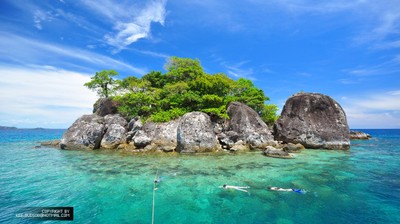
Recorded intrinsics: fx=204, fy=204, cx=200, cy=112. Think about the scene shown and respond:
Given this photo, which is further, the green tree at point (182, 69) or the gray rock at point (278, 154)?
the green tree at point (182, 69)

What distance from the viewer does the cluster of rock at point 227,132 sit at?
21.8 meters

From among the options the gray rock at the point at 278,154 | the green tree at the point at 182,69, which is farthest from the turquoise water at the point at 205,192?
the green tree at the point at 182,69

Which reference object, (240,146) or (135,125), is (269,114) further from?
(135,125)

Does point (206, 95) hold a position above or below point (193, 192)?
above

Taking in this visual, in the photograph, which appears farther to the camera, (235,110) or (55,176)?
(235,110)

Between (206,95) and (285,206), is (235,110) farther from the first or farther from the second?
(285,206)

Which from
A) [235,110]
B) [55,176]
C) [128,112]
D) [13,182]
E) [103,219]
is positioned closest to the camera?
[103,219]

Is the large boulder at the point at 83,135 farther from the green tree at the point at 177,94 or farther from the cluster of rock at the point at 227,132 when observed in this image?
the green tree at the point at 177,94

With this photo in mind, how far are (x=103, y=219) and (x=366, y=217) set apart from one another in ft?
30.5

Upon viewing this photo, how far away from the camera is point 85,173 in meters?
13.2

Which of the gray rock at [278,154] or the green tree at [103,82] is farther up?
the green tree at [103,82]

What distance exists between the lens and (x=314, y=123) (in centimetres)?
2538

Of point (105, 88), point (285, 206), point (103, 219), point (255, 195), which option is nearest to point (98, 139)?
point (105, 88)

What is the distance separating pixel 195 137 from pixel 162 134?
4387 millimetres
